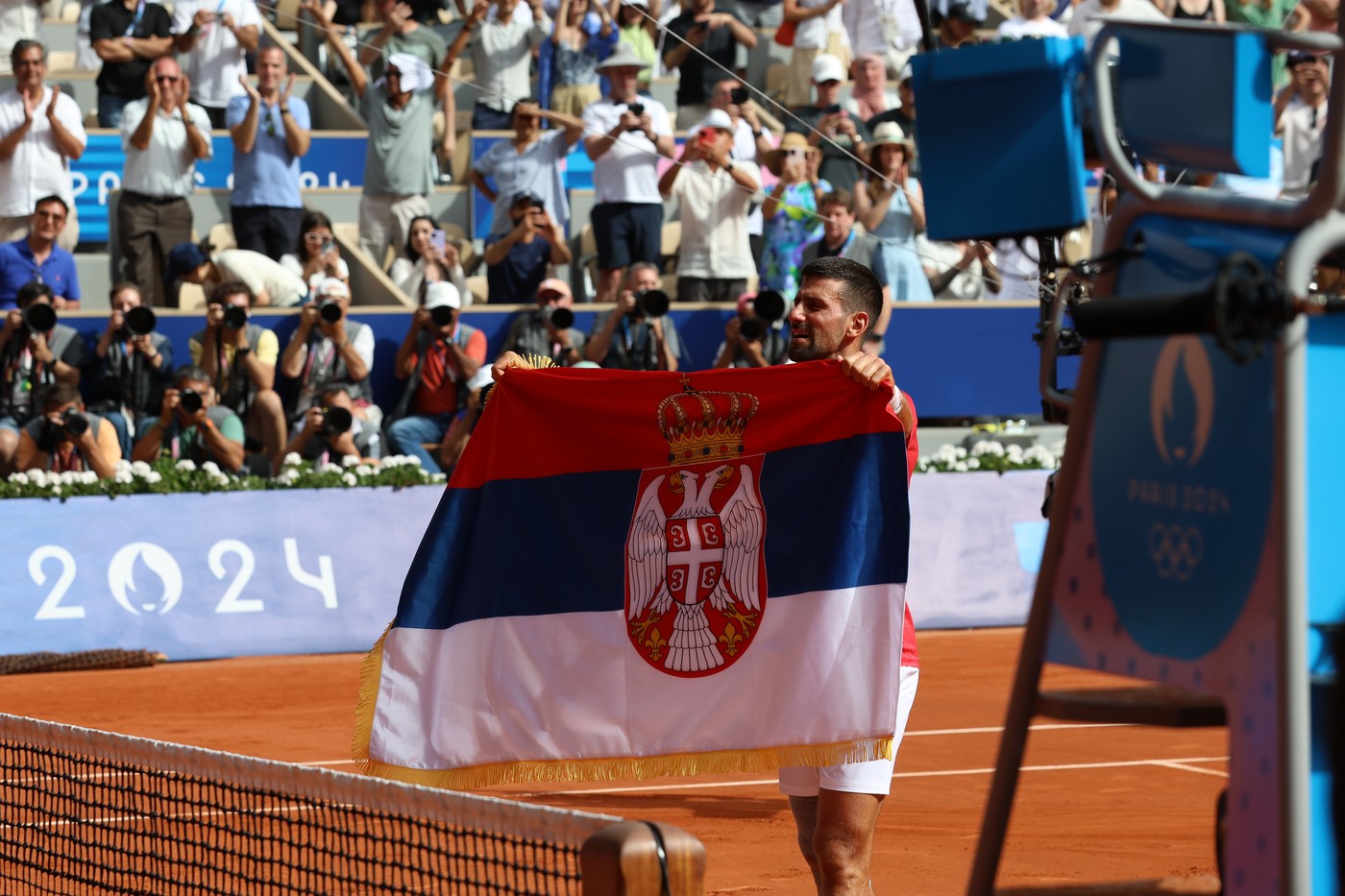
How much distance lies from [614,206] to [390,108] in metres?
2.42

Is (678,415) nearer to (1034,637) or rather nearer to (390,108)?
(1034,637)

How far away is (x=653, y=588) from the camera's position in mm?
6340

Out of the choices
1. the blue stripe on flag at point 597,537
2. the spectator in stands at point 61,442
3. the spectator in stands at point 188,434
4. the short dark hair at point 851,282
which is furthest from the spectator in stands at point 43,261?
the short dark hair at point 851,282

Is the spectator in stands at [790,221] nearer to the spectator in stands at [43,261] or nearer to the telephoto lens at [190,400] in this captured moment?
the telephoto lens at [190,400]

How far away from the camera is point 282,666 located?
14078mm

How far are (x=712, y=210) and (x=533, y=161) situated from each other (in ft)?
5.63

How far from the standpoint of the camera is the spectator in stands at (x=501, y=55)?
19.6 meters

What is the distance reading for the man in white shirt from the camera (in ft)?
58.1

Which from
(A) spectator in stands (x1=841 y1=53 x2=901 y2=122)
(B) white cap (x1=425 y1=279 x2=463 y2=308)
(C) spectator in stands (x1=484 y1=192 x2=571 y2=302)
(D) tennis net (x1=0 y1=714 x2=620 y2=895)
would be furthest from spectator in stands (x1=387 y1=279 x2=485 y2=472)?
(D) tennis net (x1=0 y1=714 x2=620 y2=895)

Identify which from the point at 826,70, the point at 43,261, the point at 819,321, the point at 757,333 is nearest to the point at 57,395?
the point at 43,261

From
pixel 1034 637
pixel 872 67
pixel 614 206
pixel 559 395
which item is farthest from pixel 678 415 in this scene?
pixel 872 67

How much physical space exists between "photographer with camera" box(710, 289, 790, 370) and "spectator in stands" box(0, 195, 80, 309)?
5.51 m

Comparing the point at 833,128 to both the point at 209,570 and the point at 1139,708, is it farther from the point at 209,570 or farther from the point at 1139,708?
the point at 1139,708

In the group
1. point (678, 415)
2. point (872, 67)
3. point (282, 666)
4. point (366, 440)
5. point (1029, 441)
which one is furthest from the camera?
point (872, 67)
